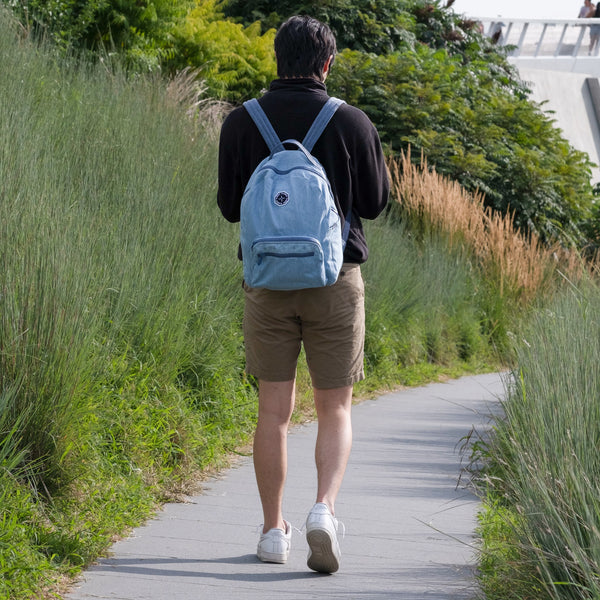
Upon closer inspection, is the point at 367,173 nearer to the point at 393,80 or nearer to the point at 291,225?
the point at 291,225

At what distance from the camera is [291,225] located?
12.7 feet

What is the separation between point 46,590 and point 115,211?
3436 mm

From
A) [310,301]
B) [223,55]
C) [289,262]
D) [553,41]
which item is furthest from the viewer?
[553,41]

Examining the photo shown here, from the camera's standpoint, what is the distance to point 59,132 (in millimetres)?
7504

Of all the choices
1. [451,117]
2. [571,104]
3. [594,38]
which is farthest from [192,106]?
[594,38]

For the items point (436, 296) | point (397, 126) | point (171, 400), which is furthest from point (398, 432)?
point (397, 126)

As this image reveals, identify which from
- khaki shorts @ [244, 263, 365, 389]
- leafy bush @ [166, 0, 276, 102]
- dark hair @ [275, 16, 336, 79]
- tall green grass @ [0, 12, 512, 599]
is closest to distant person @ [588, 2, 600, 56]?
leafy bush @ [166, 0, 276, 102]

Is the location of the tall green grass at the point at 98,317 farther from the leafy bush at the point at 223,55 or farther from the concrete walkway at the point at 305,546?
the leafy bush at the point at 223,55

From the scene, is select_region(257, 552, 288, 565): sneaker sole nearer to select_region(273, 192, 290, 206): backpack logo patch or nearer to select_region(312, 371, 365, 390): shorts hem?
select_region(312, 371, 365, 390): shorts hem

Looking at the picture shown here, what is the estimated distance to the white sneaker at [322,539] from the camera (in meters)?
3.90

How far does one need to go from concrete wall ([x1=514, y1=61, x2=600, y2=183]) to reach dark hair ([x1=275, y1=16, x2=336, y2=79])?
2420 centimetres

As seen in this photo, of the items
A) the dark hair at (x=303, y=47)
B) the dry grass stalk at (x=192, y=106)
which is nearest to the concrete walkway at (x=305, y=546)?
the dark hair at (x=303, y=47)

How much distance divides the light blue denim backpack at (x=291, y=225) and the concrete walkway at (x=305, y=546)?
1.03 m

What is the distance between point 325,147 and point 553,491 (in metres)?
1.54
